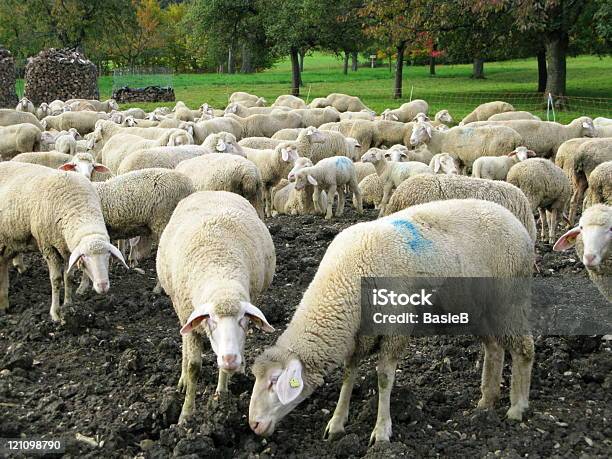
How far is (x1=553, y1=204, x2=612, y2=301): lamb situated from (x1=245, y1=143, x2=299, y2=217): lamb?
6211 mm

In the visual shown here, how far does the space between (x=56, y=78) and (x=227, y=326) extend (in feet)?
94.0

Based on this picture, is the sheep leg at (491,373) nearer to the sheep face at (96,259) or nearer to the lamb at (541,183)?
the sheep face at (96,259)

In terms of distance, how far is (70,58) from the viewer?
101 ft

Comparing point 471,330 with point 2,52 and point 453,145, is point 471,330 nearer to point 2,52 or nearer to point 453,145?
point 453,145

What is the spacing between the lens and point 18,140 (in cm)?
1434

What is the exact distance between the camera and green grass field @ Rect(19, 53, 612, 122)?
85.0ft

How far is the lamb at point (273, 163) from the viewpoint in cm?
1166

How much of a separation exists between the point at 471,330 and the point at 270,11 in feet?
109

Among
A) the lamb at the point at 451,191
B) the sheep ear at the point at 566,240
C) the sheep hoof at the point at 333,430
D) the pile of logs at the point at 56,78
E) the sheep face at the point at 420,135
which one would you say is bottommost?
the sheep hoof at the point at 333,430

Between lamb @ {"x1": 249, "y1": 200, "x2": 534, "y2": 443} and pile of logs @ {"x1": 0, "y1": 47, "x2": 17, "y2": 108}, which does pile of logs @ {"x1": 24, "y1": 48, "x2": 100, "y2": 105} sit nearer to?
pile of logs @ {"x1": 0, "y1": 47, "x2": 17, "y2": 108}

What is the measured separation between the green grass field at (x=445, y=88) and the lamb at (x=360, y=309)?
17.0 meters

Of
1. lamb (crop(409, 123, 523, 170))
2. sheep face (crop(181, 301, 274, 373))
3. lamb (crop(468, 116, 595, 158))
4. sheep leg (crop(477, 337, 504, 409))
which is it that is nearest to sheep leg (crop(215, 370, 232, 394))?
sheep face (crop(181, 301, 274, 373))

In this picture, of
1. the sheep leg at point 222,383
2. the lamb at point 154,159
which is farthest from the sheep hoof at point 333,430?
the lamb at point 154,159

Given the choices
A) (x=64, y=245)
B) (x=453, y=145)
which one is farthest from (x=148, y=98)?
(x=64, y=245)
